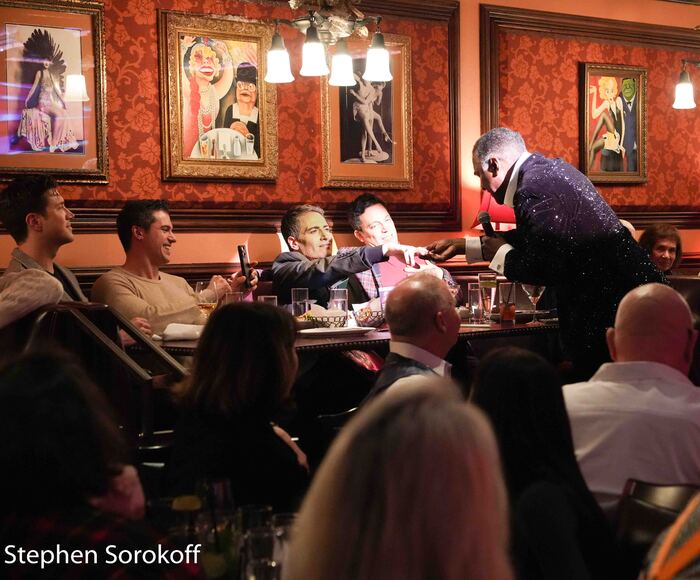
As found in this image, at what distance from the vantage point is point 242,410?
2371 mm

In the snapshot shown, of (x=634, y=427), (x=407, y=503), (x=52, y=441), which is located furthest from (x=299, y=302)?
(x=407, y=503)

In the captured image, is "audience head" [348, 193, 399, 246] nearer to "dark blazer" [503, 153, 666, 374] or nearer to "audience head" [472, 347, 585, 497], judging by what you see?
"dark blazer" [503, 153, 666, 374]

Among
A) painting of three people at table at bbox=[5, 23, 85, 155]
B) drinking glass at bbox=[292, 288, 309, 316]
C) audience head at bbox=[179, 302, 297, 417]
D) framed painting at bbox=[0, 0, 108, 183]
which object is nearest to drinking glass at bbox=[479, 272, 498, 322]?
drinking glass at bbox=[292, 288, 309, 316]

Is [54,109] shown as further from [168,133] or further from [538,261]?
[538,261]

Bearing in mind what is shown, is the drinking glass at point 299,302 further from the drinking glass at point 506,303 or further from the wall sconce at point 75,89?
the wall sconce at point 75,89

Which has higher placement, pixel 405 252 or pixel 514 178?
pixel 514 178

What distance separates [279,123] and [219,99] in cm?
40

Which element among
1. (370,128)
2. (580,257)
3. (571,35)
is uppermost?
(571,35)

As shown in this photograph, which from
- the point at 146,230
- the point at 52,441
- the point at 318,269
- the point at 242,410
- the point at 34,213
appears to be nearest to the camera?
the point at 52,441

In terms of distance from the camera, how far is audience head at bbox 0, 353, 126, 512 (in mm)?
1347

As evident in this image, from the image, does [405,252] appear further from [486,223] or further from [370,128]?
[370,128]

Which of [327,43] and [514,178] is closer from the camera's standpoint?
[514,178]

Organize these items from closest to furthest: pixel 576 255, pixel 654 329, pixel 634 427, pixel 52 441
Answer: pixel 52 441 → pixel 634 427 → pixel 654 329 → pixel 576 255

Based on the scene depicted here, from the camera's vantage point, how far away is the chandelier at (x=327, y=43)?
15.8 feet
